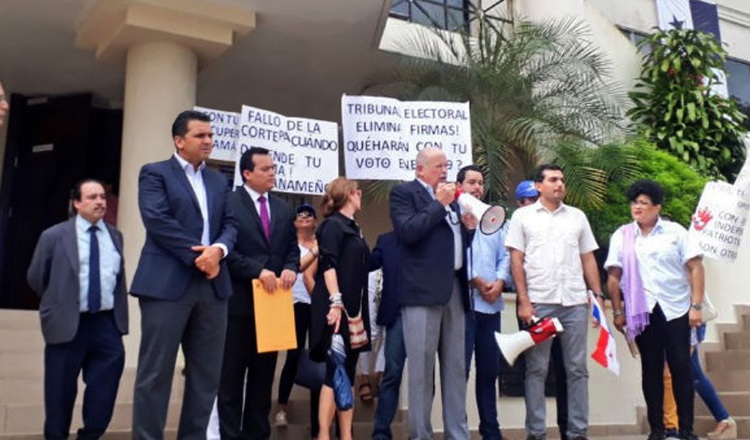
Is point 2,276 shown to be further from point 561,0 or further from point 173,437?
point 561,0

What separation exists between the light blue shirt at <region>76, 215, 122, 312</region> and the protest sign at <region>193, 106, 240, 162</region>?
217 centimetres

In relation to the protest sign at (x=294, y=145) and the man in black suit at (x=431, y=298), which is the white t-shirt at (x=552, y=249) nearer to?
the man in black suit at (x=431, y=298)

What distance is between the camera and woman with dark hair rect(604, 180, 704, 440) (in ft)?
16.8

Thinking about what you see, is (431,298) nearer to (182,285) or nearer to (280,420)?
(182,285)

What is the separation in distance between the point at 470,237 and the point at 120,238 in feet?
7.53

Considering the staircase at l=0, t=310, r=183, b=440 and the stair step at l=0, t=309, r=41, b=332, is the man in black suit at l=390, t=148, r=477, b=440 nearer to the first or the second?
the staircase at l=0, t=310, r=183, b=440

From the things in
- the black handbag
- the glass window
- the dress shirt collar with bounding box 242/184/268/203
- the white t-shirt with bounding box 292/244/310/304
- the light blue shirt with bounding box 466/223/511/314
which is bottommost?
the black handbag

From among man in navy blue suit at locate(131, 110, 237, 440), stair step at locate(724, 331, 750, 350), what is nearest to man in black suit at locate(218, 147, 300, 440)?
man in navy blue suit at locate(131, 110, 237, 440)

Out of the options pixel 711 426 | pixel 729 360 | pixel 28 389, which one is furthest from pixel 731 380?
pixel 28 389

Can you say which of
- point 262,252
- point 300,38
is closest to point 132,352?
point 262,252

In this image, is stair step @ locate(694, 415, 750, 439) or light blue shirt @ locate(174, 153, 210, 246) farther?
stair step @ locate(694, 415, 750, 439)

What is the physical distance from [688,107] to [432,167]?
6.99 m

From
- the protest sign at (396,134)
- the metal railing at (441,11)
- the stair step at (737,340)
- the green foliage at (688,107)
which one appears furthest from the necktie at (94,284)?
the green foliage at (688,107)

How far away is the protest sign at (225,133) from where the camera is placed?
23.4 ft
